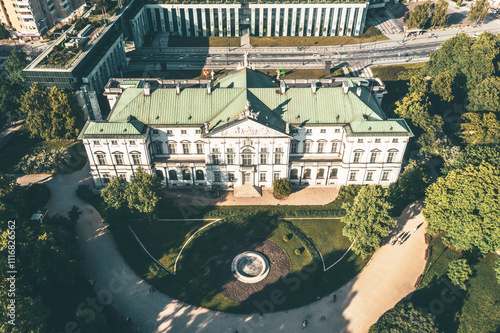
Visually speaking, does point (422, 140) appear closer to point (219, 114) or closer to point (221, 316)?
point (219, 114)

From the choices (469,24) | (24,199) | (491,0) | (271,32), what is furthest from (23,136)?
(491,0)

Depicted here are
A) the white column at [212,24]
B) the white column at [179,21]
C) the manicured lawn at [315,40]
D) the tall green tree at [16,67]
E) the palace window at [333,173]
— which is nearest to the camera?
A: the palace window at [333,173]

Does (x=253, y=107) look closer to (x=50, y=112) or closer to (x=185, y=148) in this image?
(x=185, y=148)

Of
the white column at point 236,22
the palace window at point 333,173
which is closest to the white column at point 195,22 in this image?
the white column at point 236,22

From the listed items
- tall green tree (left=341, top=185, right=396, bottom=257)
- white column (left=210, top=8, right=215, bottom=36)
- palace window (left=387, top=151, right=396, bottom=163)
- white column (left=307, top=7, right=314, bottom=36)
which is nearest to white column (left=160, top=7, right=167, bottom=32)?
white column (left=210, top=8, right=215, bottom=36)

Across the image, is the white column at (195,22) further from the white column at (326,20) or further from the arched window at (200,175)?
the arched window at (200,175)
